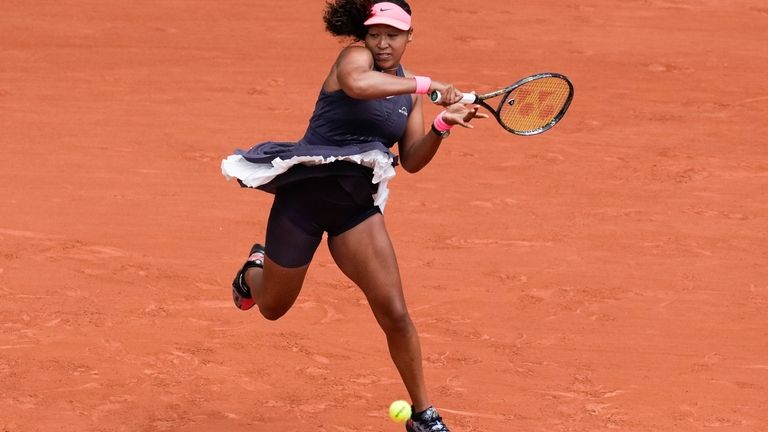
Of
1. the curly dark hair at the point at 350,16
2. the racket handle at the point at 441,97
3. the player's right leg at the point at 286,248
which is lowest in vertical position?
the player's right leg at the point at 286,248

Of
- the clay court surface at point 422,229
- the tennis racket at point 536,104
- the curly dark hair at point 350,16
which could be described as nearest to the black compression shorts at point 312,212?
the curly dark hair at point 350,16

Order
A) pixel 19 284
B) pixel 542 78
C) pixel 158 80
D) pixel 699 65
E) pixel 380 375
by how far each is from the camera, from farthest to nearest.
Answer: pixel 699 65
pixel 158 80
pixel 19 284
pixel 380 375
pixel 542 78

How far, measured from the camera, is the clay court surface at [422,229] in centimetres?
762

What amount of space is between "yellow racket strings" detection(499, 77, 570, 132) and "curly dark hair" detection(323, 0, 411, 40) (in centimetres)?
76

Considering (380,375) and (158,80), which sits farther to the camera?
(158,80)

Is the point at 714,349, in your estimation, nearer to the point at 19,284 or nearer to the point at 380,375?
the point at 380,375

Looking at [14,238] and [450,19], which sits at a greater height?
[450,19]

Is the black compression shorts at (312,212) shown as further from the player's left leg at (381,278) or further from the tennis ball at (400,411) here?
the tennis ball at (400,411)

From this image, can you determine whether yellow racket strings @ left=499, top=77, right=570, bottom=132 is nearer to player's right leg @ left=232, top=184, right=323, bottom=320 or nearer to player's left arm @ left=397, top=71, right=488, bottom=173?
player's left arm @ left=397, top=71, right=488, bottom=173

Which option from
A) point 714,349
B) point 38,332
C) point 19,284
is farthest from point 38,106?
point 714,349

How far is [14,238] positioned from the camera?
966cm

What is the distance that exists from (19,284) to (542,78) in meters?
4.09

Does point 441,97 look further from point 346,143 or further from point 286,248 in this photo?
point 286,248

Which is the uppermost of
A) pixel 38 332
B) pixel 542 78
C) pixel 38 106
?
pixel 542 78
